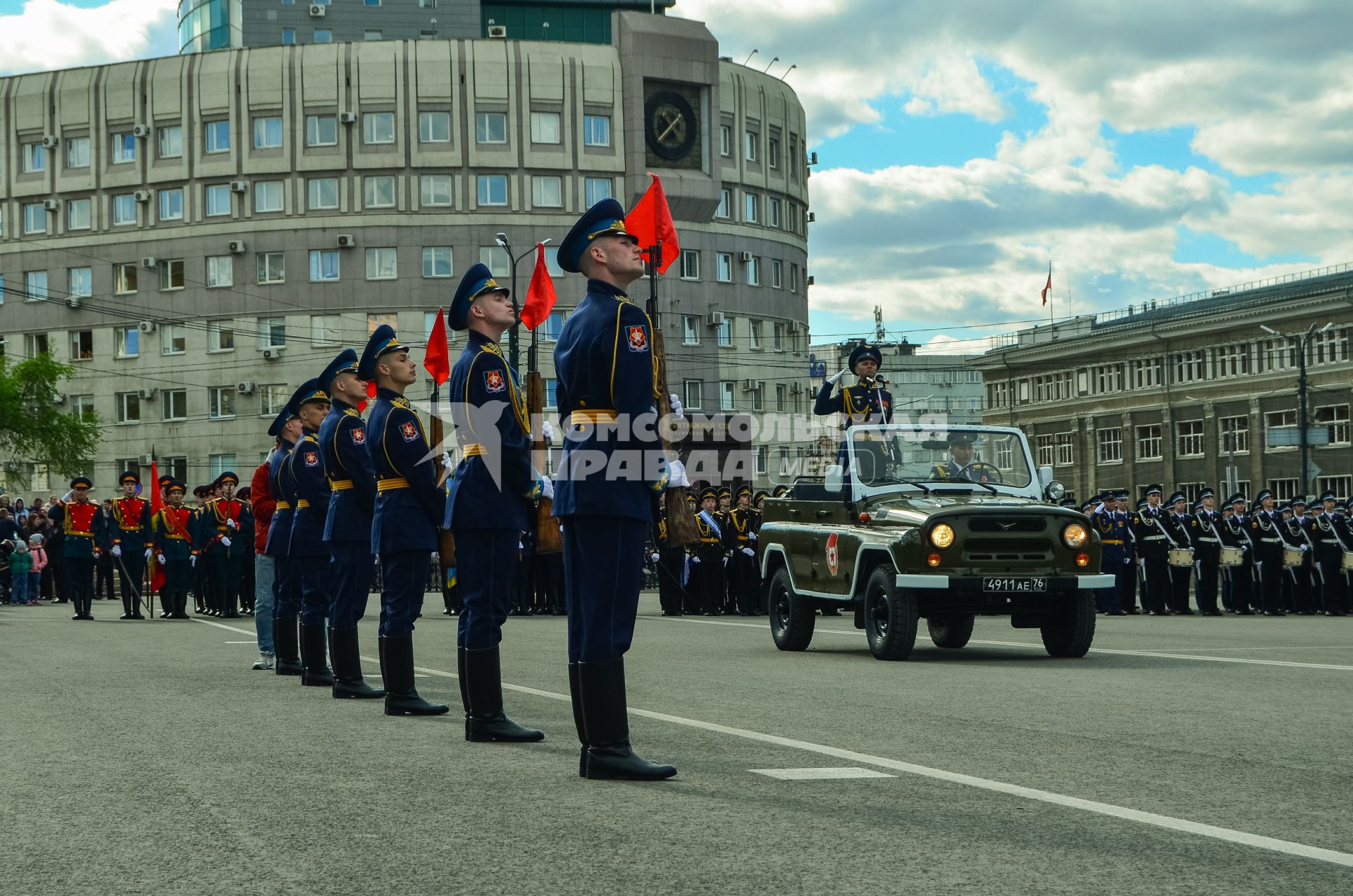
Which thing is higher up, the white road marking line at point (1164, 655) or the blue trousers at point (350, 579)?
the blue trousers at point (350, 579)

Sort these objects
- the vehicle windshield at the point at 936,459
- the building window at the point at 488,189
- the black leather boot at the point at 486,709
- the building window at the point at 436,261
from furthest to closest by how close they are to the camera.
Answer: the building window at the point at 488,189 → the building window at the point at 436,261 → the vehicle windshield at the point at 936,459 → the black leather boot at the point at 486,709

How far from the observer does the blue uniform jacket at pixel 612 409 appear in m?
6.89

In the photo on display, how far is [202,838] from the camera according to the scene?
5.44m

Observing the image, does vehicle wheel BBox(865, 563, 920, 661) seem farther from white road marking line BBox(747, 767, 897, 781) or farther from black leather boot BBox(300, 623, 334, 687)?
white road marking line BBox(747, 767, 897, 781)

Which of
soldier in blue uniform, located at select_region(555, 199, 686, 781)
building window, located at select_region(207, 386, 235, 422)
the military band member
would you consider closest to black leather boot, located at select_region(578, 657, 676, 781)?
soldier in blue uniform, located at select_region(555, 199, 686, 781)

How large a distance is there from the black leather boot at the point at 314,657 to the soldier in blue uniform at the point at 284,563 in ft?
2.74

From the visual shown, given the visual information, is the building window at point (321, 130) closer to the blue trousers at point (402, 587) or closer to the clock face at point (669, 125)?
the clock face at point (669, 125)

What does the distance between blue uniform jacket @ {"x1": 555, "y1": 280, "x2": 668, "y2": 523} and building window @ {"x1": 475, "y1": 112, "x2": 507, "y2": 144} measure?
66.7m

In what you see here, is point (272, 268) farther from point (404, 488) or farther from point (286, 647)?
point (404, 488)

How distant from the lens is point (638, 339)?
689cm

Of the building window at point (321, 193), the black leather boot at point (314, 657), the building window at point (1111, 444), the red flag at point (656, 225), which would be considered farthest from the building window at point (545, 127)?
the black leather boot at point (314, 657)

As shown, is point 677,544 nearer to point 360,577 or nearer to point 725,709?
point 725,709

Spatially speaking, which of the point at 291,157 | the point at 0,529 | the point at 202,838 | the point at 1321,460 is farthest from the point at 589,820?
the point at 1321,460

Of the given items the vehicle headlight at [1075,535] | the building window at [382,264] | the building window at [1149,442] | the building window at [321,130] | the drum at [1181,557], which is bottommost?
the drum at [1181,557]
